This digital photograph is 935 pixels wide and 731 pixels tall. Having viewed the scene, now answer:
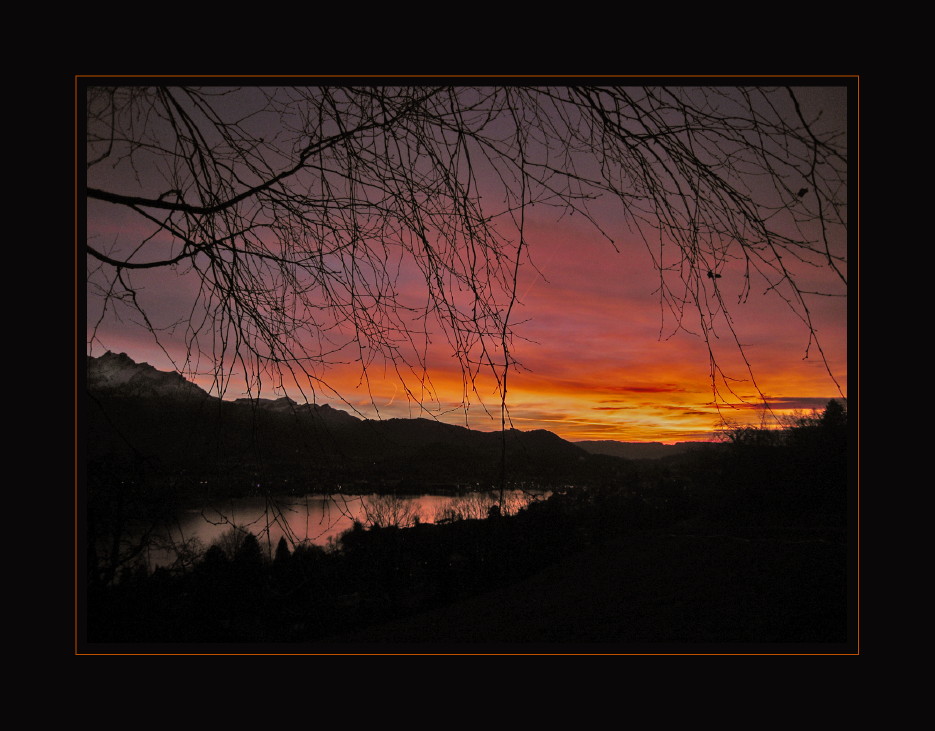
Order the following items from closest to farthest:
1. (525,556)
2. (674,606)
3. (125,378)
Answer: (125,378) → (674,606) → (525,556)

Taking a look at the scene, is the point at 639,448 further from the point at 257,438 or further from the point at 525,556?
the point at 257,438

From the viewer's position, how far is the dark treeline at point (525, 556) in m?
1.73

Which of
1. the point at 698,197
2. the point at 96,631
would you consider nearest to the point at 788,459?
the point at 698,197

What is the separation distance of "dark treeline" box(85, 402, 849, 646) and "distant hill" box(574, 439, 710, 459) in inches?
2.7

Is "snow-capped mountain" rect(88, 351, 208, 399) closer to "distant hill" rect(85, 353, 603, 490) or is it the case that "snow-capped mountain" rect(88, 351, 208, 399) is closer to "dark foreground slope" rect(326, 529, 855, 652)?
"distant hill" rect(85, 353, 603, 490)

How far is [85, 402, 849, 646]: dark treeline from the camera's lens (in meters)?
1.73

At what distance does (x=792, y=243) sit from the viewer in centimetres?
112

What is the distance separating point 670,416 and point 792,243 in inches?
47.4

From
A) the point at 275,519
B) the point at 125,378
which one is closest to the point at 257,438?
the point at 275,519

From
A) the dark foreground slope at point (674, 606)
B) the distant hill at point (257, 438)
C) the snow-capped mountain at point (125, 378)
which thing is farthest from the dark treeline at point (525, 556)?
the snow-capped mountain at point (125, 378)

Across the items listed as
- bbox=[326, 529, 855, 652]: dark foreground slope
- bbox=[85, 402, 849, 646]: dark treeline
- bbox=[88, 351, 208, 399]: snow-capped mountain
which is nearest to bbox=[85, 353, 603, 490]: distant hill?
bbox=[88, 351, 208, 399]: snow-capped mountain

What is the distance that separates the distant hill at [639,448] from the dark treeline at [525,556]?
68 mm

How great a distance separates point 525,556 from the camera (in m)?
2.50

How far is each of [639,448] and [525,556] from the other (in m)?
0.73
